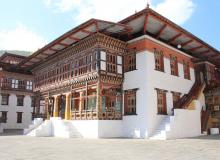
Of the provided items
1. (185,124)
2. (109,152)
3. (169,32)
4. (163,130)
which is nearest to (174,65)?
(169,32)

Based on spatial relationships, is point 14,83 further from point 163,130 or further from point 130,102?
point 163,130

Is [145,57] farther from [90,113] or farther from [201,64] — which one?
[201,64]

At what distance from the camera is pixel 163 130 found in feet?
55.4

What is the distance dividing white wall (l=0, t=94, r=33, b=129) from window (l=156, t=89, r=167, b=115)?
2422 centimetres

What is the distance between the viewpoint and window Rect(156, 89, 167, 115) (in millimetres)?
18531

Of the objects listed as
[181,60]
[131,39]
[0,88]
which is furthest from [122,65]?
[0,88]

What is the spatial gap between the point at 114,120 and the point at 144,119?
92.4 inches

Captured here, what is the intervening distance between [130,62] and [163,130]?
19.6 ft

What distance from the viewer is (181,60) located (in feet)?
72.1

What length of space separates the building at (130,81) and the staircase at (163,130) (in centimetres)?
1

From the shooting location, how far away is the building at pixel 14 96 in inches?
1347

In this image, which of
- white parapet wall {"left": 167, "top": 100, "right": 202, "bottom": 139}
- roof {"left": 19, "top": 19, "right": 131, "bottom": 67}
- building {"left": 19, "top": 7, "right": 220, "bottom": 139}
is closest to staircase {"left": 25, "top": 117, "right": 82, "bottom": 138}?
building {"left": 19, "top": 7, "right": 220, "bottom": 139}

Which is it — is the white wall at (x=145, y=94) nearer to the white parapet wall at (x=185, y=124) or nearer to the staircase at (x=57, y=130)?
the white parapet wall at (x=185, y=124)

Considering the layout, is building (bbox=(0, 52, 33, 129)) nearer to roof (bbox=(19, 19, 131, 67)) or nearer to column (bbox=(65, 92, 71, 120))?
roof (bbox=(19, 19, 131, 67))
